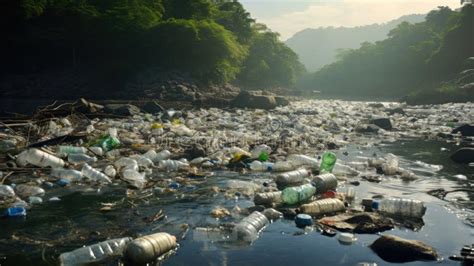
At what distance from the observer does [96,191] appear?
532cm

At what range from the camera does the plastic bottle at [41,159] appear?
21.0 feet

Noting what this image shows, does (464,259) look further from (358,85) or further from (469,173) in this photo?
(358,85)

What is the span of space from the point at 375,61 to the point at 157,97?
66319 mm

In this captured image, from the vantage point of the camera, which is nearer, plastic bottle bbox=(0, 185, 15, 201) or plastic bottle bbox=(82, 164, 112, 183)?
plastic bottle bbox=(0, 185, 15, 201)

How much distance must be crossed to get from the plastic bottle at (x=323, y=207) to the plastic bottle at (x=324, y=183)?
766 millimetres

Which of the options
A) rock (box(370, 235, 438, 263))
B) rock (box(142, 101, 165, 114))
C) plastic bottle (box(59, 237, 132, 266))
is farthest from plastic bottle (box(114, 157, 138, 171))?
rock (box(142, 101, 165, 114))

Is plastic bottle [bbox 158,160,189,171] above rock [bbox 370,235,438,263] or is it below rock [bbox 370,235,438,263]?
below

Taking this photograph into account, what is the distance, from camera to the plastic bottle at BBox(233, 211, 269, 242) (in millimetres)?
3693

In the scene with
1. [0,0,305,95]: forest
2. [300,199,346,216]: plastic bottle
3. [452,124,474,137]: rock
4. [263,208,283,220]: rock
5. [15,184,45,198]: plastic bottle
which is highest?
[0,0,305,95]: forest

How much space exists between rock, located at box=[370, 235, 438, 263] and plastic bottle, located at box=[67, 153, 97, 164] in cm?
534

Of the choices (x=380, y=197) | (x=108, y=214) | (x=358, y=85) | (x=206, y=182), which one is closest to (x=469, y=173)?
(x=380, y=197)

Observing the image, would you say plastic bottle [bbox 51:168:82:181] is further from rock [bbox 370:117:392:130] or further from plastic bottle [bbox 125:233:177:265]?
rock [bbox 370:117:392:130]

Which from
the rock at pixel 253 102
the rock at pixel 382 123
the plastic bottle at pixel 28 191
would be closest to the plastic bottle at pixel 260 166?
the plastic bottle at pixel 28 191

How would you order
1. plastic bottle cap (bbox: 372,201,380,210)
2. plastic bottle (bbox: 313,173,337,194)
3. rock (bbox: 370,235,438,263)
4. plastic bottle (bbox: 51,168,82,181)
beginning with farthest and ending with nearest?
plastic bottle (bbox: 51,168,82,181) < plastic bottle (bbox: 313,173,337,194) < plastic bottle cap (bbox: 372,201,380,210) < rock (bbox: 370,235,438,263)
